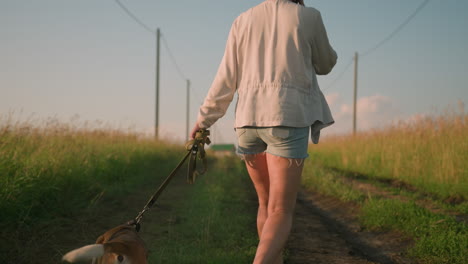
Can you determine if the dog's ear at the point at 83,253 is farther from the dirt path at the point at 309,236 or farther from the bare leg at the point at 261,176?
the dirt path at the point at 309,236

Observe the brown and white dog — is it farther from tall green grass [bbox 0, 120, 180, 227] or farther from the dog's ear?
tall green grass [bbox 0, 120, 180, 227]

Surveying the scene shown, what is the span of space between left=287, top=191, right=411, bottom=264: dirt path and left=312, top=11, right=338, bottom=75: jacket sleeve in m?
1.85

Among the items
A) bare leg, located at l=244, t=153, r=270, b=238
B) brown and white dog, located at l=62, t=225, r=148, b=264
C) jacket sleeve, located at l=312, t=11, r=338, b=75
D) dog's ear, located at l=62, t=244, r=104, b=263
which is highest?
jacket sleeve, located at l=312, t=11, r=338, b=75

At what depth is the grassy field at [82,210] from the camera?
3.92 m

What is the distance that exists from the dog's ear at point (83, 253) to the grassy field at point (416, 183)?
307 cm

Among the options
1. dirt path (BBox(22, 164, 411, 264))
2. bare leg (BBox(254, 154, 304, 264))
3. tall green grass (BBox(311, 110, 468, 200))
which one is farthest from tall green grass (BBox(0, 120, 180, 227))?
tall green grass (BBox(311, 110, 468, 200))

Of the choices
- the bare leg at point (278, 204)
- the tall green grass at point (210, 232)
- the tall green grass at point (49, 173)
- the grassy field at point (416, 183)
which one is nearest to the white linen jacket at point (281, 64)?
the bare leg at point (278, 204)

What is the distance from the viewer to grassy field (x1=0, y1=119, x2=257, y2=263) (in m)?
3.92

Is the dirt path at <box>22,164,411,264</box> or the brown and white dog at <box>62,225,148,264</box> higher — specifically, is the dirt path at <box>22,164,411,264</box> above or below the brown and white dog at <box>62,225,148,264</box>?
below

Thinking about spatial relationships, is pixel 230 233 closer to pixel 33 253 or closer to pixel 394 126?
pixel 33 253

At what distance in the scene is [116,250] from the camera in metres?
2.25

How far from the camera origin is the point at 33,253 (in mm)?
3766

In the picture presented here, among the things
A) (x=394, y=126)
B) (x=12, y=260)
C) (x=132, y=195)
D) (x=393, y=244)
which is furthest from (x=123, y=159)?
(x=394, y=126)

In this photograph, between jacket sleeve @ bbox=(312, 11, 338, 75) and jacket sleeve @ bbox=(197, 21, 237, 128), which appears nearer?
jacket sleeve @ bbox=(312, 11, 338, 75)
